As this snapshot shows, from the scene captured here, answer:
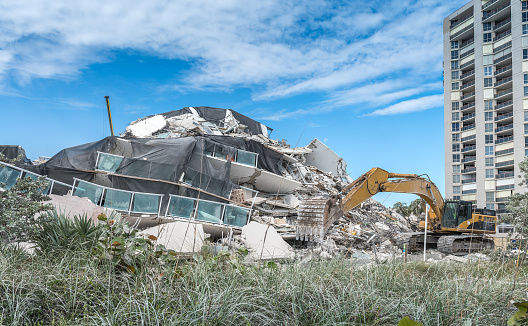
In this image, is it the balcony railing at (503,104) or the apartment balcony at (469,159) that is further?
the apartment balcony at (469,159)

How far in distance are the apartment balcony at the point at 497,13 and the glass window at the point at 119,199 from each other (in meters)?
69.3

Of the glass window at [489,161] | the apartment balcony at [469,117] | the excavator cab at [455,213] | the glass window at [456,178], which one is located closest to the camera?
the excavator cab at [455,213]

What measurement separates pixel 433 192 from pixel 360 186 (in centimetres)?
488

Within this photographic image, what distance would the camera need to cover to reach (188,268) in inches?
209

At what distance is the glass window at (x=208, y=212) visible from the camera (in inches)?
768

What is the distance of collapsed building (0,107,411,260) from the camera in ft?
60.4

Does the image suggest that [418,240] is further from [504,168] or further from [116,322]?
[504,168]

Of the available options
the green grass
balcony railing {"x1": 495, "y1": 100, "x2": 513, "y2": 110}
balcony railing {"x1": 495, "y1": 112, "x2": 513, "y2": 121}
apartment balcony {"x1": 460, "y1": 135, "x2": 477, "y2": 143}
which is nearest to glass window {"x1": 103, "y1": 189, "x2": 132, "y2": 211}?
the green grass

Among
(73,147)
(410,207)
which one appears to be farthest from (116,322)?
(410,207)

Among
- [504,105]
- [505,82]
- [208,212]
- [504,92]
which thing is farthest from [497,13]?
[208,212]

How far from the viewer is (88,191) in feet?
57.6

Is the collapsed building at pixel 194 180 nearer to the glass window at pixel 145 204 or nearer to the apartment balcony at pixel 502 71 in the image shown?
the glass window at pixel 145 204

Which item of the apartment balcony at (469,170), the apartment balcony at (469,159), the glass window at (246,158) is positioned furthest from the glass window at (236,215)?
the apartment balcony at (469,159)

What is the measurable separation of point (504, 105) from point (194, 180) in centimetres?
6153
